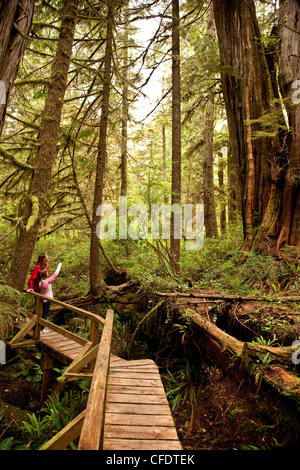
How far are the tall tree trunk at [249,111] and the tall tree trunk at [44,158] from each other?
4.63m

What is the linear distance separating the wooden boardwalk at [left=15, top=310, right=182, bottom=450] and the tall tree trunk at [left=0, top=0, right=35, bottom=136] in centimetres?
411

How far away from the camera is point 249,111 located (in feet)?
26.1

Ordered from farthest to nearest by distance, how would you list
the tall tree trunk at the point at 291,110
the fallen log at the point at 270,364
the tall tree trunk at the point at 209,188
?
the tall tree trunk at the point at 209,188 → the tall tree trunk at the point at 291,110 → the fallen log at the point at 270,364

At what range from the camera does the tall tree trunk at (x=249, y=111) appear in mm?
7359

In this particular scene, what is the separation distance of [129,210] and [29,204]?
199 inches

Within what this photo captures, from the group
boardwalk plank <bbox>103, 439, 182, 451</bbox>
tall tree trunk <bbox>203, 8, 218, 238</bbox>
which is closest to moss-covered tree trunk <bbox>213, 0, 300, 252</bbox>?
tall tree trunk <bbox>203, 8, 218, 238</bbox>

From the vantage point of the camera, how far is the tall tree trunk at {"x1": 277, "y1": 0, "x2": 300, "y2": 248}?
6695 mm

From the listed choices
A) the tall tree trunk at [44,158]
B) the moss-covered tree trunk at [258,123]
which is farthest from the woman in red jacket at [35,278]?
the moss-covered tree trunk at [258,123]

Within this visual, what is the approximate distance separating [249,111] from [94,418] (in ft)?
28.6

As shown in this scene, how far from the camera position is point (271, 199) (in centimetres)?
730

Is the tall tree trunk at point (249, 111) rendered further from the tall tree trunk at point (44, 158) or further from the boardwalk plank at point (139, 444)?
the boardwalk plank at point (139, 444)

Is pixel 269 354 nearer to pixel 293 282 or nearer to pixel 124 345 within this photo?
pixel 293 282

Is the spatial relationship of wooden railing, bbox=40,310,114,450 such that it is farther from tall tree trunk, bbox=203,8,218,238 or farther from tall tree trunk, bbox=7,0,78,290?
tall tree trunk, bbox=203,8,218,238

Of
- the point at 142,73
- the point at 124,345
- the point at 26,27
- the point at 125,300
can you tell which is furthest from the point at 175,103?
the point at 124,345
